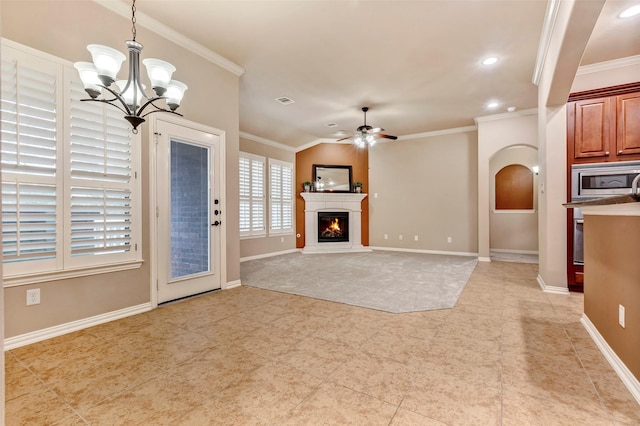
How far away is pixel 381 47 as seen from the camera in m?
3.67

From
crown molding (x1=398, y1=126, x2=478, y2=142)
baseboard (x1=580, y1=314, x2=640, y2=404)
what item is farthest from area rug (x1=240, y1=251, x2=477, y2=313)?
crown molding (x1=398, y1=126, x2=478, y2=142)

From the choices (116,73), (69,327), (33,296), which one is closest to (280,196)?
(69,327)

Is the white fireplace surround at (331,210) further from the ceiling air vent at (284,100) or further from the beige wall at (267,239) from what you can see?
the ceiling air vent at (284,100)

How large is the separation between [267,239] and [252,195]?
3.54 ft

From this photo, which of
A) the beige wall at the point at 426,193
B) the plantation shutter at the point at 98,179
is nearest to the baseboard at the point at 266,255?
the beige wall at the point at 426,193

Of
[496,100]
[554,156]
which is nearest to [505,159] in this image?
[496,100]

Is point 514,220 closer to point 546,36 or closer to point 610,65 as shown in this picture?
point 610,65

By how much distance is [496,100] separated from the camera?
5.24 meters

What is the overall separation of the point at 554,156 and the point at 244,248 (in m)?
5.38

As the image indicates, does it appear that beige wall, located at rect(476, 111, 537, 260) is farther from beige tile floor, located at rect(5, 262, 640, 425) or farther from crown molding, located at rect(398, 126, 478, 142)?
beige tile floor, located at rect(5, 262, 640, 425)

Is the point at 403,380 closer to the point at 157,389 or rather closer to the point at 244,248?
the point at 157,389

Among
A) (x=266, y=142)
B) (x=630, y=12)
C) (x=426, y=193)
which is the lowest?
(x=426, y=193)

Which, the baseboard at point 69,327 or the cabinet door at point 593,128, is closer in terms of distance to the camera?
the baseboard at point 69,327

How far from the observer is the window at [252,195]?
6566 mm
